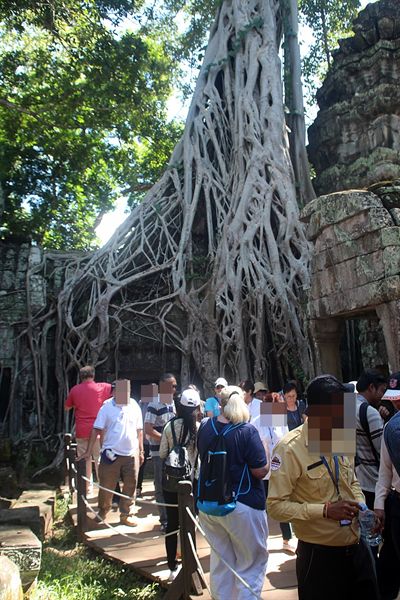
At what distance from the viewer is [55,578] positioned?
4.12 meters

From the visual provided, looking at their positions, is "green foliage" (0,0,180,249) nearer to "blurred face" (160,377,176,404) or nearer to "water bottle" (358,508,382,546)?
"blurred face" (160,377,176,404)

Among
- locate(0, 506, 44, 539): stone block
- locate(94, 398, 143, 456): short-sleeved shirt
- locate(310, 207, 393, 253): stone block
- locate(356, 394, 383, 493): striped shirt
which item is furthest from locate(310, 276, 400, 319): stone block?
locate(0, 506, 44, 539): stone block

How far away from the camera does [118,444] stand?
485 cm

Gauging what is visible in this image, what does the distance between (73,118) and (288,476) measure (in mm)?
9655

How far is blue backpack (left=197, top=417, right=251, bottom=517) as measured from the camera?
2730 mm

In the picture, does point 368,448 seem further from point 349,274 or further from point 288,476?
point 349,274

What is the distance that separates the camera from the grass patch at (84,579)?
12.2 ft

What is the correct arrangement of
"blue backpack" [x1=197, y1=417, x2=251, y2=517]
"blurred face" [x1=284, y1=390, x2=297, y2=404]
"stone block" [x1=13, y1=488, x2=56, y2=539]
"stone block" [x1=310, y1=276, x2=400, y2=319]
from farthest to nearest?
1. "stone block" [x1=13, y1=488, x2=56, y2=539]
2. "stone block" [x1=310, y1=276, x2=400, y2=319]
3. "blurred face" [x1=284, y1=390, x2=297, y2=404]
4. "blue backpack" [x1=197, y1=417, x2=251, y2=517]

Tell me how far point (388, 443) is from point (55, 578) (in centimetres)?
286

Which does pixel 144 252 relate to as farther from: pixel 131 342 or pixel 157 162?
pixel 157 162

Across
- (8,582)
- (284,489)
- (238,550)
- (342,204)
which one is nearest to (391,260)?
(342,204)

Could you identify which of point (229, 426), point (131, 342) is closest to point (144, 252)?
point (131, 342)

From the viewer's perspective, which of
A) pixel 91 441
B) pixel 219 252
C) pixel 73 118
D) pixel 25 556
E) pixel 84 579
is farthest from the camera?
pixel 73 118

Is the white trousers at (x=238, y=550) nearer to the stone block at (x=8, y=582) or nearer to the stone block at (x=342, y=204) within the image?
the stone block at (x=8, y=582)
